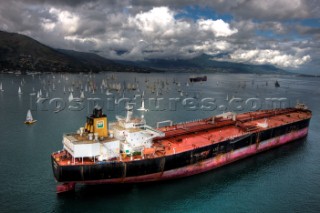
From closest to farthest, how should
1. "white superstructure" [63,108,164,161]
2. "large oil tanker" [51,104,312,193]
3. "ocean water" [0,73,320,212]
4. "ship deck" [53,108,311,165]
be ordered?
"ocean water" [0,73,320,212], "large oil tanker" [51,104,312,193], "white superstructure" [63,108,164,161], "ship deck" [53,108,311,165]

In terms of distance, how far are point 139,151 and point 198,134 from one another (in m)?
13.9

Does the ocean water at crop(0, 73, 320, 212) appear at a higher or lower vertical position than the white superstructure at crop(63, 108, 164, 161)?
lower

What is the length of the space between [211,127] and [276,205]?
59.8 ft

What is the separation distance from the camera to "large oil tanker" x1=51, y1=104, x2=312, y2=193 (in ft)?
88.4

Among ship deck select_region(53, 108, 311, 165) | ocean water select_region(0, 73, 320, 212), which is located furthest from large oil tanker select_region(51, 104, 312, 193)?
ocean water select_region(0, 73, 320, 212)

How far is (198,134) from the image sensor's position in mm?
41094

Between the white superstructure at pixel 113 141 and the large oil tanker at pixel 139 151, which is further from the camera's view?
the white superstructure at pixel 113 141

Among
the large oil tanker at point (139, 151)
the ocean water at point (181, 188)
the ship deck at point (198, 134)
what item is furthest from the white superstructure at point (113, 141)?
the ocean water at point (181, 188)

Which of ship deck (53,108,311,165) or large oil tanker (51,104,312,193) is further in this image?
ship deck (53,108,311,165)

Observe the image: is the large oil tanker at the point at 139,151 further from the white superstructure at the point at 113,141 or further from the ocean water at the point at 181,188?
the ocean water at the point at 181,188

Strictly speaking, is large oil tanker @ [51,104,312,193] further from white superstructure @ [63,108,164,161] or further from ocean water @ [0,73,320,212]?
ocean water @ [0,73,320,212]

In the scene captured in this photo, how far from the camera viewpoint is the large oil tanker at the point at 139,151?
1061 inches

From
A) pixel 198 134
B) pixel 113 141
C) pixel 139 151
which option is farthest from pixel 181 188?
pixel 198 134

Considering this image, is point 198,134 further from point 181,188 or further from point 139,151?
point 139,151
